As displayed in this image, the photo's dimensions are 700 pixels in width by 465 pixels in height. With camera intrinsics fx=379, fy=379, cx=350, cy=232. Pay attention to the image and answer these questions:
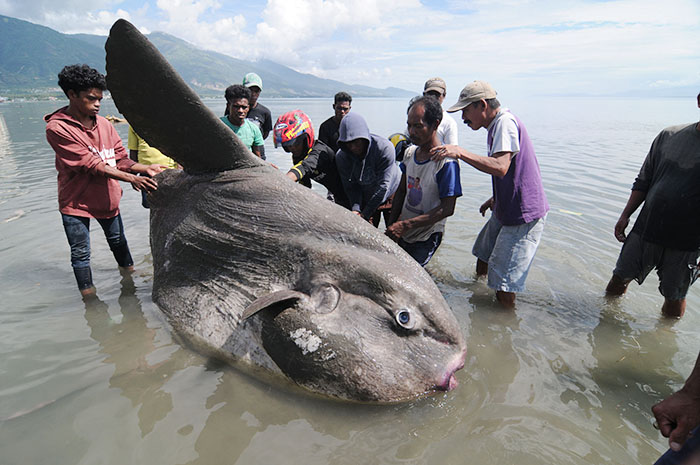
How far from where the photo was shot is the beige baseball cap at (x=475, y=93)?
3834 millimetres

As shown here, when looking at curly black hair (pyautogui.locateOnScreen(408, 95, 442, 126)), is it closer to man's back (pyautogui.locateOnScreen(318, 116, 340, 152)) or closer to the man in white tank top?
the man in white tank top

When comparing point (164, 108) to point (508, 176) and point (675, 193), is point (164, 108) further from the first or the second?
point (675, 193)

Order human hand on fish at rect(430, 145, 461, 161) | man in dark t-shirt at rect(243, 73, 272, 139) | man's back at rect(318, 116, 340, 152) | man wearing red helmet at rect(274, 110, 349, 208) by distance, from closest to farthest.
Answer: human hand on fish at rect(430, 145, 461, 161) → man wearing red helmet at rect(274, 110, 349, 208) → man's back at rect(318, 116, 340, 152) → man in dark t-shirt at rect(243, 73, 272, 139)

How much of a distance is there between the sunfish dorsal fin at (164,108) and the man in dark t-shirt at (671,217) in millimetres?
4195

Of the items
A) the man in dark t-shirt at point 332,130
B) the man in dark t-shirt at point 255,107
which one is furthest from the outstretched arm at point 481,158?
the man in dark t-shirt at point 255,107

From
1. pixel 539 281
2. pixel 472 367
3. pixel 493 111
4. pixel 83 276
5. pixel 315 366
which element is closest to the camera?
pixel 315 366

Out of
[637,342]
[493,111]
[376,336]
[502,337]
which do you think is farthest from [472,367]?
[493,111]

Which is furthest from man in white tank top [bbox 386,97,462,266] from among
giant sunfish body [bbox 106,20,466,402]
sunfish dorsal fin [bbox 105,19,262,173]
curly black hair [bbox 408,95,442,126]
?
sunfish dorsal fin [bbox 105,19,262,173]

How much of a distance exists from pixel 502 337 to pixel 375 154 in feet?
8.24

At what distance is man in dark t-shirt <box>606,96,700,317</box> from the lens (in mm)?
3814

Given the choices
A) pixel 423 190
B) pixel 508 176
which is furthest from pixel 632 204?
pixel 423 190

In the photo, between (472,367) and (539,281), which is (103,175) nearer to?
(472,367)

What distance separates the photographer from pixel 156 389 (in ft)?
9.91

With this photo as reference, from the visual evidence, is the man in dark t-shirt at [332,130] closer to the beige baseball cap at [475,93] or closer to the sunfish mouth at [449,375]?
the beige baseball cap at [475,93]
